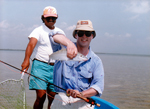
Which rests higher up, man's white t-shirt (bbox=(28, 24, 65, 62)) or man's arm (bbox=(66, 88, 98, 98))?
man's white t-shirt (bbox=(28, 24, 65, 62))

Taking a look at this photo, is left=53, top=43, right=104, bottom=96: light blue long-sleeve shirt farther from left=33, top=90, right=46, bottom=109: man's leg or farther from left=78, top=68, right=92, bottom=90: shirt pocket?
left=33, top=90, right=46, bottom=109: man's leg

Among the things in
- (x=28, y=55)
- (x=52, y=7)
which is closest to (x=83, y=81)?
(x=28, y=55)

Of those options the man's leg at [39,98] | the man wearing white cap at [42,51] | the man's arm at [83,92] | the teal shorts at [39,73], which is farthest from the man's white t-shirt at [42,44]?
the man's arm at [83,92]

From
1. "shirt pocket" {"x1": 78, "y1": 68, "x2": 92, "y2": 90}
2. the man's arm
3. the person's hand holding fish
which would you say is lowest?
the man's arm

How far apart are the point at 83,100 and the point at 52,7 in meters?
2.41

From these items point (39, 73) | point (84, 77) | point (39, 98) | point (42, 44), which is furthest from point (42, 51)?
point (84, 77)

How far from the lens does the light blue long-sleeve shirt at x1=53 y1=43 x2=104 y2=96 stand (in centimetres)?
275

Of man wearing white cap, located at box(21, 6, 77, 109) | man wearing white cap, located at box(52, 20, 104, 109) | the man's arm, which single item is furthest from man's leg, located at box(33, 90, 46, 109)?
the man's arm

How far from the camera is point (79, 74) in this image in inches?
109

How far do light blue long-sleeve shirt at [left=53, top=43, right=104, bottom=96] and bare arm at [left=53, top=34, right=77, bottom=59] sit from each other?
383 mm

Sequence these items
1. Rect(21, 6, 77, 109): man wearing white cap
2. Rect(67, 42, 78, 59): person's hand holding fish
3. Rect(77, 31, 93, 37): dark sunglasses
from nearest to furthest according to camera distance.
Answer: Rect(67, 42, 78, 59): person's hand holding fish
Rect(77, 31, 93, 37): dark sunglasses
Rect(21, 6, 77, 109): man wearing white cap

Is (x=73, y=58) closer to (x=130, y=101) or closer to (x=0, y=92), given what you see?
(x=0, y=92)

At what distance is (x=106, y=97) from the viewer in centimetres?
822

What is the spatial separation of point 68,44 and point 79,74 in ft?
1.90
